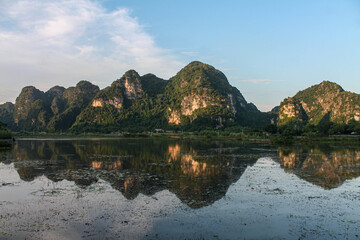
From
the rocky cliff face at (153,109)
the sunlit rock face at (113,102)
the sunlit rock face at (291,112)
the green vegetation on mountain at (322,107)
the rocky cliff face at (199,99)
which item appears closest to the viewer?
Answer: the green vegetation on mountain at (322,107)

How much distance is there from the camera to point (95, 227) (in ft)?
28.0

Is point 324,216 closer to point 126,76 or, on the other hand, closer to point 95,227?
point 95,227

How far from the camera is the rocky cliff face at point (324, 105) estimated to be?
132m

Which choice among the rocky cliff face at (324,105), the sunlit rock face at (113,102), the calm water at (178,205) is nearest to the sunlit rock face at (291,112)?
the rocky cliff face at (324,105)

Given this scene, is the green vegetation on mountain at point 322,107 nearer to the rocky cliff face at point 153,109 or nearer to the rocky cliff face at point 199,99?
the rocky cliff face at point 153,109

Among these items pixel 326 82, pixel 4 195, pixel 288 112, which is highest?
pixel 326 82

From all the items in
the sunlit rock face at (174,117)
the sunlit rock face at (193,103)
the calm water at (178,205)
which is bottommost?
the calm water at (178,205)

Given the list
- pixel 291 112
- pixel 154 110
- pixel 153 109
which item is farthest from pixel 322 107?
pixel 153 109

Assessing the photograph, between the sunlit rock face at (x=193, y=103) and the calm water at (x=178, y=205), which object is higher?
the sunlit rock face at (x=193, y=103)

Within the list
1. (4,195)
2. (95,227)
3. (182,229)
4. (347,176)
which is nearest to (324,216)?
(182,229)

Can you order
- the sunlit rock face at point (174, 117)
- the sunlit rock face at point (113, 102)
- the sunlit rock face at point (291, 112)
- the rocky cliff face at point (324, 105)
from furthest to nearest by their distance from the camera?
the sunlit rock face at point (113, 102), the sunlit rock face at point (174, 117), the sunlit rock face at point (291, 112), the rocky cliff face at point (324, 105)

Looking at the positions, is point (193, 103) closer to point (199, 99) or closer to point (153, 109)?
point (199, 99)

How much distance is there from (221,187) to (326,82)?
183 m

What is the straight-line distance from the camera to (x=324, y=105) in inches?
6353
